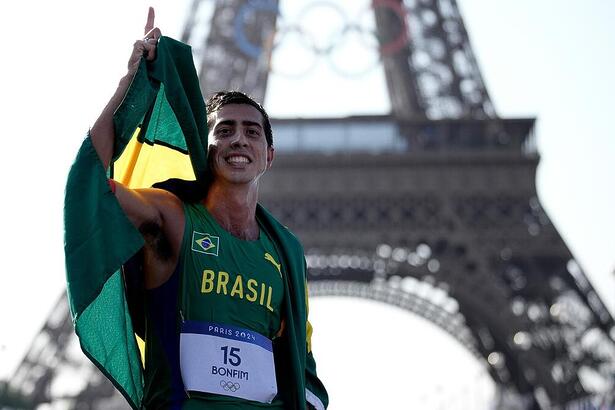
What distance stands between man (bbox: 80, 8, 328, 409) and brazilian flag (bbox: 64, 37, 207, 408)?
0.14ft

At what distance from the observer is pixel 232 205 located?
361 centimetres

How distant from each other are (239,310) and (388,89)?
104 ft

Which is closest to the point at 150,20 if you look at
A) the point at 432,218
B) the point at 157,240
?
the point at 157,240

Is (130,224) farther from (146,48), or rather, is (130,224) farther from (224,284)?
(146,48)

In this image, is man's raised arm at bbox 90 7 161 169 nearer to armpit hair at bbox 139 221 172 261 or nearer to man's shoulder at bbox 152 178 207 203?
armpit hair at bbox 139 221 172 261

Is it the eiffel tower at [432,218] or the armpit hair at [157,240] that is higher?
the eiffel tower at [432,218]

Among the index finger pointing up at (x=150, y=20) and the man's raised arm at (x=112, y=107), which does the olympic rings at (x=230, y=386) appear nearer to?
the man's raised arm at (x=112, y=107)

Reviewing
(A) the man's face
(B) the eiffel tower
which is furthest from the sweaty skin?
(B) the eiffel tower

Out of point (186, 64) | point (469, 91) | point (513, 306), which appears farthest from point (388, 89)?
point (186, 64)

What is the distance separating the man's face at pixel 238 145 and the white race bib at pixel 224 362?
1.62ft

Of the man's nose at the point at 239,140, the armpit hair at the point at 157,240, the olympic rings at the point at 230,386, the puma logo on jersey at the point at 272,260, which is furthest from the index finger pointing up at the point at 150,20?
the olympic rings at the point at 230,386

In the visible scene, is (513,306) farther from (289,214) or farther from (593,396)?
(289,214)

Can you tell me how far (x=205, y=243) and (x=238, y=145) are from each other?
33 centimetres

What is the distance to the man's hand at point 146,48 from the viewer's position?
3443 millimetres
